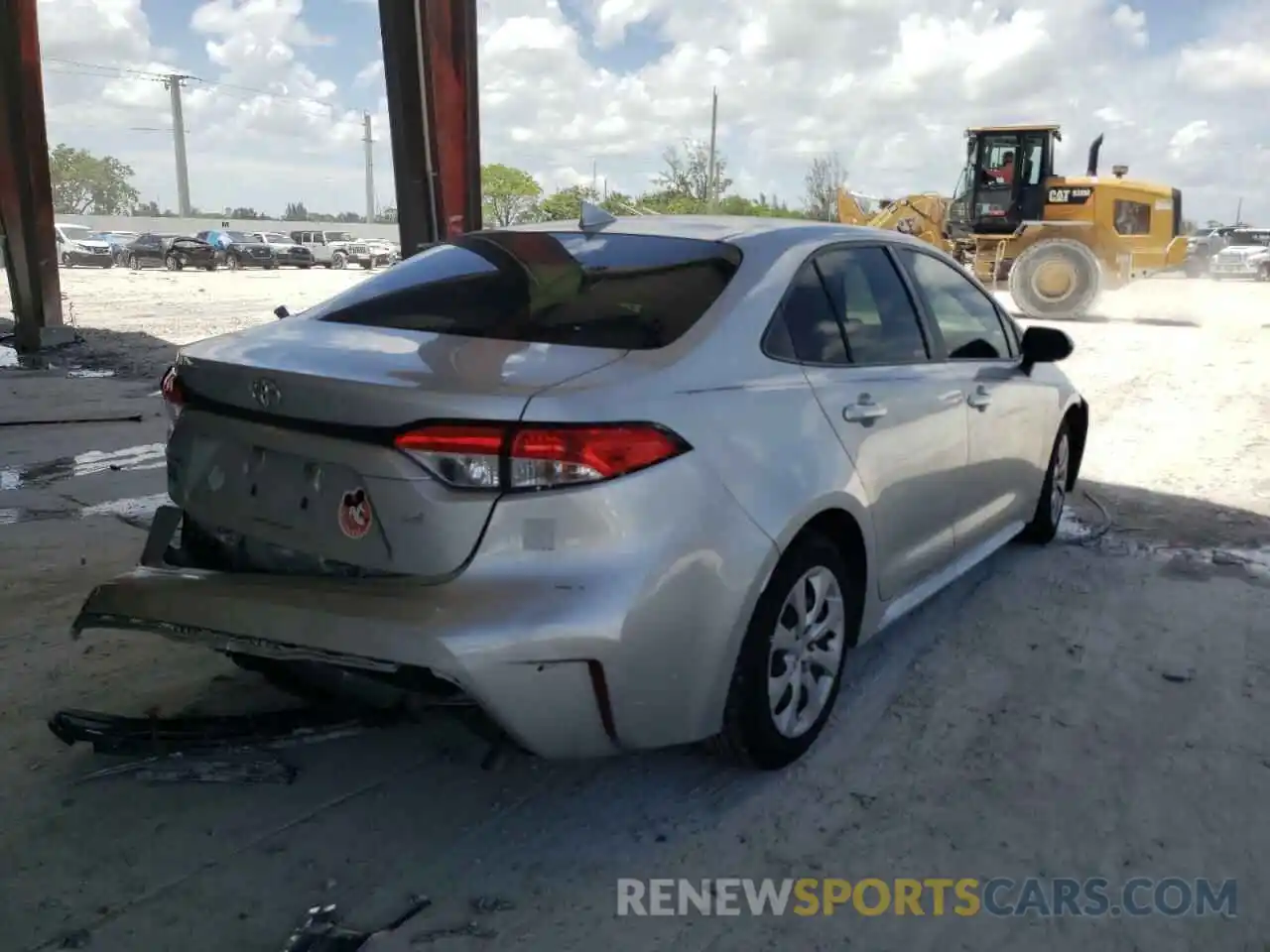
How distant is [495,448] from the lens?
93.4 inches

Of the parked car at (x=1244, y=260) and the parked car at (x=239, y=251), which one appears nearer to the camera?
→ the parked car at (x=1244, y=260)

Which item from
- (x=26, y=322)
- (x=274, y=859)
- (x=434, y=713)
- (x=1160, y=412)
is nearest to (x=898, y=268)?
(x=434, y=713)

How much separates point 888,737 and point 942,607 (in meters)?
1.26

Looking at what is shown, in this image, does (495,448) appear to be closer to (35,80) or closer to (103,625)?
(103,625)

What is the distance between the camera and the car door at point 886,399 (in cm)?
322

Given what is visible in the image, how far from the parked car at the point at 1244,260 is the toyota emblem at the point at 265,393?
37653 millimetres

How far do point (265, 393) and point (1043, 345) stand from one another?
3336mm

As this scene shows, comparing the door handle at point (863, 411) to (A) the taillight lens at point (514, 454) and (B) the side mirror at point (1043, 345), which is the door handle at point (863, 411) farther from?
(B) the side mirror at point (1043, 345)

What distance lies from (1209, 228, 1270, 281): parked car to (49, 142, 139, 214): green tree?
284ft

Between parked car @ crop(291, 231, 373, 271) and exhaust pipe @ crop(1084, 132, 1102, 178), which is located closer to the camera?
exhaust pipe @ crop(1084, 132, 1102, 178)

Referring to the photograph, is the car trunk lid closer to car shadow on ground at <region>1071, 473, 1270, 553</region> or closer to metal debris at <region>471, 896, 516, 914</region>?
metal debris at <region>471, 896, 516, 914</region>

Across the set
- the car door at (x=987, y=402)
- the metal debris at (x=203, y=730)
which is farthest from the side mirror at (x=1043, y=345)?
the metal debris at (x=203, y=730)

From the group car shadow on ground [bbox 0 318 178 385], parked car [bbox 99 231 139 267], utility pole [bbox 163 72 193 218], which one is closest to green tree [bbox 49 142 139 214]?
utility pole [bbox 163 72 193 218]

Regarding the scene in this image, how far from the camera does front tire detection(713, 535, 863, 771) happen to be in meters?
2.85
